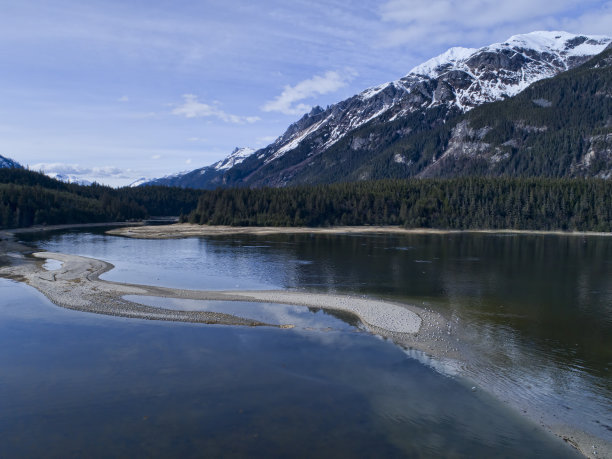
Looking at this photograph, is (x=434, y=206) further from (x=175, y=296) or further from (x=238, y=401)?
(x=238, y=401)

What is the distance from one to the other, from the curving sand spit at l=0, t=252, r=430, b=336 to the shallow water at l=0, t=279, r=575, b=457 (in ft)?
14.1

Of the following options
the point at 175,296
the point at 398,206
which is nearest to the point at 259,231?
the point at 398,206

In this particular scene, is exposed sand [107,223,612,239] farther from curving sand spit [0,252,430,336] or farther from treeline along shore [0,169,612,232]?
curving sand spit [0,252,430,336]

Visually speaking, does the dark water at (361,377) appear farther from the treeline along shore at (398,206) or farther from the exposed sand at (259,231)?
the treeline along shore at (398,206)

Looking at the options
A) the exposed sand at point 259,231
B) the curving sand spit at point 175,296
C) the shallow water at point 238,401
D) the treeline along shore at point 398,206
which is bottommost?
the shallow water at point 238,401

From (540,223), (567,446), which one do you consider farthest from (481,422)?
(540,223)

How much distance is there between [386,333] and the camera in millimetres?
33969

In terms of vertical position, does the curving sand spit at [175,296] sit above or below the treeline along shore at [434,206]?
below

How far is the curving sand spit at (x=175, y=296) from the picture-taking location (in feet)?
121

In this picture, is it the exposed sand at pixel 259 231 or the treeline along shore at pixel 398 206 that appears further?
the treeline along shore at pixel 398 206

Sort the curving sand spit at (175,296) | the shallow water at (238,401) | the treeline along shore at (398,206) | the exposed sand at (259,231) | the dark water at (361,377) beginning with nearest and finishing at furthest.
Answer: the shallow water at (238,401) → the dark water at (361,377) → the curving sand spit at (175,296) → the exposed sand at (259,231) → the treeline along shore at (398,206)

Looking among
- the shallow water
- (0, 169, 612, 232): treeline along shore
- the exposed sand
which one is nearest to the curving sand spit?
the shallow water

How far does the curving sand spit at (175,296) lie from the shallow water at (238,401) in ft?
14.1

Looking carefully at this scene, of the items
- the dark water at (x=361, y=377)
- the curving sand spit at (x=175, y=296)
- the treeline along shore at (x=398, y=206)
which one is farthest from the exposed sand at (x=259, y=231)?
the dark water at (x=361, y=377)
